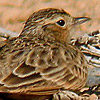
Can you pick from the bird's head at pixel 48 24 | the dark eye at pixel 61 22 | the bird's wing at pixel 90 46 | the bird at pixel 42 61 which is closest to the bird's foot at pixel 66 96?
the bird at pixel 42 61

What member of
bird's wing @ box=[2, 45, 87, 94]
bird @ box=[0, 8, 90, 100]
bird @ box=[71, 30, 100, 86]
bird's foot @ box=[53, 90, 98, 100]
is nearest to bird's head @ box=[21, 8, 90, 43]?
bird @ box=[0, 8, 90, 100]

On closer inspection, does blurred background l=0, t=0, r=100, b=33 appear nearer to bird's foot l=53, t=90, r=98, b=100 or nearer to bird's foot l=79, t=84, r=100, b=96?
bird's foot l=79, t=84, r=100, b=96

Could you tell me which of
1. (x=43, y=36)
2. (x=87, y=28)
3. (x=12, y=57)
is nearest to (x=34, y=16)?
(x=43, y=36)

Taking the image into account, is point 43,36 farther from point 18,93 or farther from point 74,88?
point 18,93

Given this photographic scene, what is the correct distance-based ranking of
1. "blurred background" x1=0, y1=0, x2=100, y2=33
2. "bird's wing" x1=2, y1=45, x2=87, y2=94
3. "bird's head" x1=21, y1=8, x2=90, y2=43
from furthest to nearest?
"blurred background" x1=0, y1=0, x2=100, y2=33 < "bird's head" x1=21, y1=8, x2=90, y2=43 < "bird's wing" x1=2, y1=45, x2=87, y2=94

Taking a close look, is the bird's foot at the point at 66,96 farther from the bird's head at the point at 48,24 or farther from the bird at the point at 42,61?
the bird's head at the point at 48,24

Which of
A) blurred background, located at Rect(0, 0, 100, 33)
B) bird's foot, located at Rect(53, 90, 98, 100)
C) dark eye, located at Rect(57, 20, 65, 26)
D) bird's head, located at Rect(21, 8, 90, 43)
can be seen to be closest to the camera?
bird's foot, located at Rect(53, 90, 98, 100)

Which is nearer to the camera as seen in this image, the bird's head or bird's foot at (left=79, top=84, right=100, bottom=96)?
bird's foot at (left=79, top=84, right=100, bottom=96)

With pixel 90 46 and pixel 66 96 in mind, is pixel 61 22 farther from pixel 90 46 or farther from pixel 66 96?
pixel 66 96
